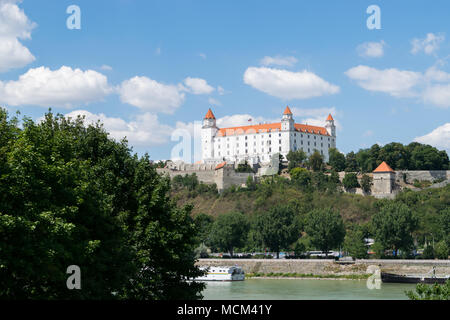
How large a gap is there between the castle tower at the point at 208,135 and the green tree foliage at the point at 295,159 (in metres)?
22.0

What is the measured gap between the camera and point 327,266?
182 ft

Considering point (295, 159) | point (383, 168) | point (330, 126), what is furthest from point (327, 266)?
point (330, 126)

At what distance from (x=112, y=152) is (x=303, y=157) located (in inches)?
3378

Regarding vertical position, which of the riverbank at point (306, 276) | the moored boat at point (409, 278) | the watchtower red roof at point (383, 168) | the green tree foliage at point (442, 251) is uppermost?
the watchtower red roof at point (383, 168)

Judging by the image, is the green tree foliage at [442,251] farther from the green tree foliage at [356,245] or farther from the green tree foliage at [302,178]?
the green tree foliage at [302,178]

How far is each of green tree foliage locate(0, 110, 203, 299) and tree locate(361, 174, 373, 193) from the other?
7109 cm

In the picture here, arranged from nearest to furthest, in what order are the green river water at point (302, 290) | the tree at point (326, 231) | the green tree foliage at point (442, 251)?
the green river water at point (302, 290), the green tree foliage at point (442, 251), the tree at point (326, 231)

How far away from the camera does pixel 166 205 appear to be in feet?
71.3

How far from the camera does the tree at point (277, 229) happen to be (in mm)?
64438

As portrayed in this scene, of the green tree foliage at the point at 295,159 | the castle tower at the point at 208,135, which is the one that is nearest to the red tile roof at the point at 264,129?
the castle tower at the point at 208,135

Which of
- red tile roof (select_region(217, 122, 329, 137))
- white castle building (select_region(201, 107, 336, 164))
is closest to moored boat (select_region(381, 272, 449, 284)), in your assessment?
white castle building (select_region(201, 107, 336, 164))
